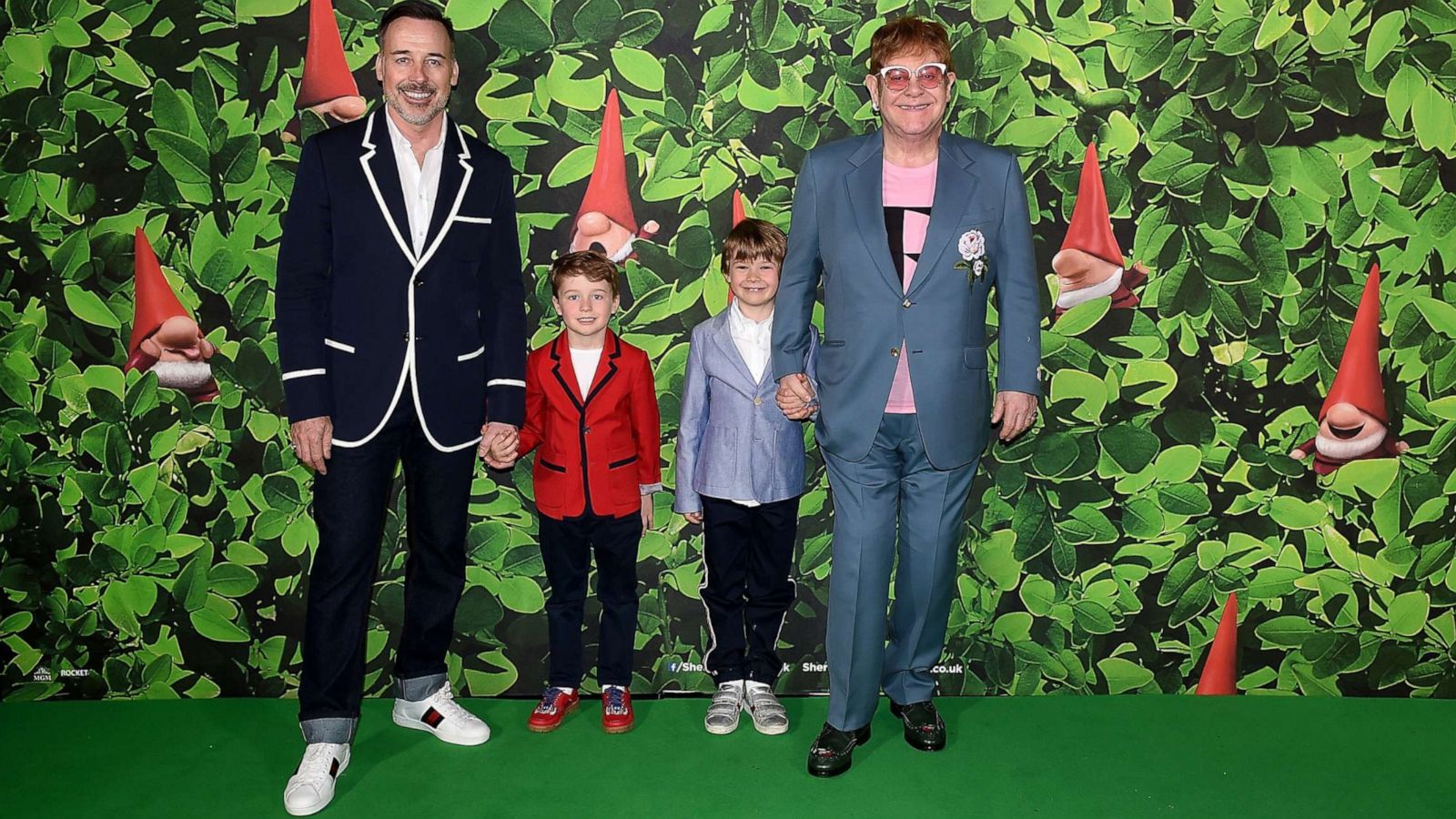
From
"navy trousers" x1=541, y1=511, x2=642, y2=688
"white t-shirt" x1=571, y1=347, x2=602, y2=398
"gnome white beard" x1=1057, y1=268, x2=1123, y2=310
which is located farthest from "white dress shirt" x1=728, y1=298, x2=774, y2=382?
"gnome white beard" x1=1057, y1=268, x2=1123, y2=310

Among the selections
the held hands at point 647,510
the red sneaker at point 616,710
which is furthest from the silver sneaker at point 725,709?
the held hands at point 647,510

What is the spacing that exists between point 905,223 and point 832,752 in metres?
1.31

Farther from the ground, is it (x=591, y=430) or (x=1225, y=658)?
(x=591, y=430)

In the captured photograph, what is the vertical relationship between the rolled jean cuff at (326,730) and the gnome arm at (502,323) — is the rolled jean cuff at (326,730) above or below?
below

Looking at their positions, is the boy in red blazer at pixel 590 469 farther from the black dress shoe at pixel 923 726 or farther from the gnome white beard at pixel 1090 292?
the gnome white beard at pixel 1090 292

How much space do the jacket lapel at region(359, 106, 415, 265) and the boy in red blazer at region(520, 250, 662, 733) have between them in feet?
1.47

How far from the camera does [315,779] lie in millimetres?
2582

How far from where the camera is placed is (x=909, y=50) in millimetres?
2578

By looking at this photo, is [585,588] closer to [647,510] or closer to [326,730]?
[647,510]

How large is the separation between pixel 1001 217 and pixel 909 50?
0.45 metres

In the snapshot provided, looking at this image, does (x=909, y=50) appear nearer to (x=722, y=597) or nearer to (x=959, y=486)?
(x=959, y=486)

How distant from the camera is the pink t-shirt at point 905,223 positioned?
8.77ft

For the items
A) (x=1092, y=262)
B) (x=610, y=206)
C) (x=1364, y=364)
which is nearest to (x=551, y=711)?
(x=610, y=206)

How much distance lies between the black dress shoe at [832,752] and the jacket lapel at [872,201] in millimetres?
1115
